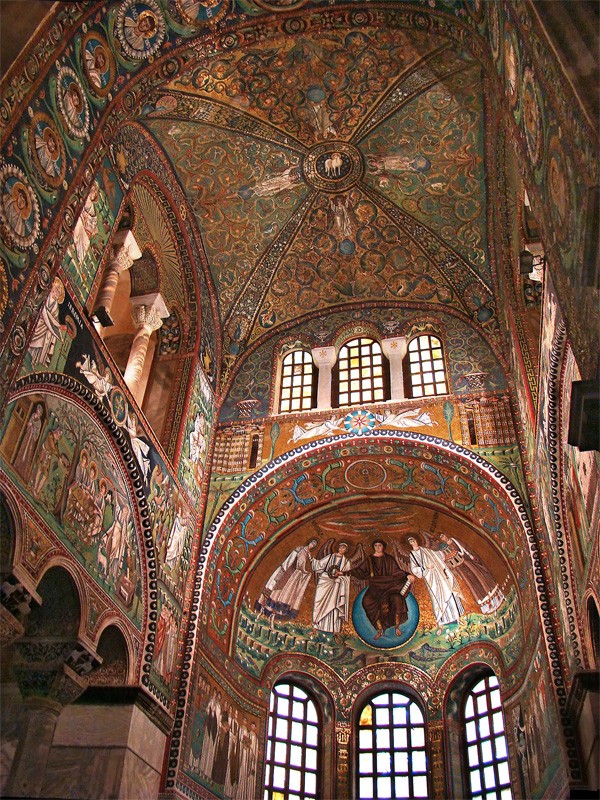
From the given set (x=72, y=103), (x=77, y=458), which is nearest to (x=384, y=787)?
(x=77, y=458)

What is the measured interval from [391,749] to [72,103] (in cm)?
1094

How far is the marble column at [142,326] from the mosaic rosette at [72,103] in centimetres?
402

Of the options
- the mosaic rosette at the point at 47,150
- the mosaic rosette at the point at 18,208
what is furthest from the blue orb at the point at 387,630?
the mosaic rosette at the point at 47,150

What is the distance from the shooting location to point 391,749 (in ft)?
42.5

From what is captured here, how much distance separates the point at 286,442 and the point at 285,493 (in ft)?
2.92

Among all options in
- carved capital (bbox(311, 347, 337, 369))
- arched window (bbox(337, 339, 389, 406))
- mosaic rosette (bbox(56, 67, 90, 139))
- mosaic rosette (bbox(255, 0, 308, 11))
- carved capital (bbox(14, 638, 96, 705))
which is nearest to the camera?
carved capital (bbox(14, 638, 96, 705))

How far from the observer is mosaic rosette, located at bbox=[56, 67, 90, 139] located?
29.4 ft

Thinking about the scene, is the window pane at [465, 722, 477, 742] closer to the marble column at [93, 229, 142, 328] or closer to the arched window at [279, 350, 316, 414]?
the arched window at [279, 350, 316, 414]

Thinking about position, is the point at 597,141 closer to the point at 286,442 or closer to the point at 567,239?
the point at 567,239

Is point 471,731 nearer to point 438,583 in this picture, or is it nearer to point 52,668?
point 438,583

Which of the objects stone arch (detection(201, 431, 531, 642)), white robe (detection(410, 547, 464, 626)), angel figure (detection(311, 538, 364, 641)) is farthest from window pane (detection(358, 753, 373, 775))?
stone arch (detection(201, 431, 531, 642))

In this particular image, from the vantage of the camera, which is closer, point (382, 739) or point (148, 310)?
point (382, 739)

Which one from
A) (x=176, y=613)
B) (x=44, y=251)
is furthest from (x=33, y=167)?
(x=176, y=613)

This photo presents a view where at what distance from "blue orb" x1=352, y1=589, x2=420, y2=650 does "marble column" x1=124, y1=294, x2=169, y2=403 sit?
554 cm
